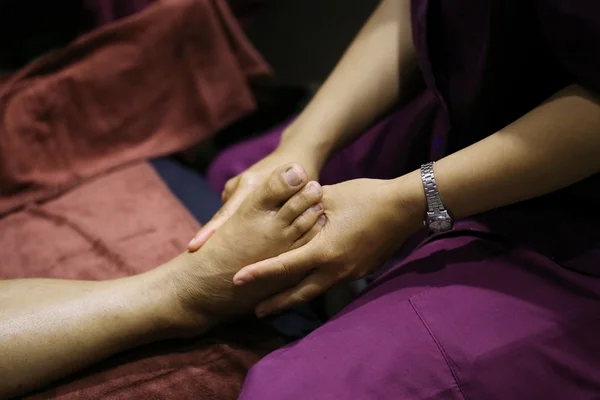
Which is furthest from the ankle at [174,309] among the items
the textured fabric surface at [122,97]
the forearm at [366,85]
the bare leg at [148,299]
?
the textured fabric surface at [122,97]

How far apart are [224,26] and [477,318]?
893 millimetres

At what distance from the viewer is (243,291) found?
2.47ft

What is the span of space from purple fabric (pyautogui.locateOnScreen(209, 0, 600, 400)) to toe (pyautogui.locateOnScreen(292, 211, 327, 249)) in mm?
108

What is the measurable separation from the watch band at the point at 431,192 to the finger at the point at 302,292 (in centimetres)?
17

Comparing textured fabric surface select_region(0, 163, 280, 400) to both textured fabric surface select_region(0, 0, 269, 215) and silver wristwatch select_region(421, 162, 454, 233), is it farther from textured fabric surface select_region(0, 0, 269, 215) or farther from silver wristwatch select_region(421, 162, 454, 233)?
silver wristwatch select_region(421, 162, 454, 233)

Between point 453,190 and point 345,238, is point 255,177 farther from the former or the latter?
point 453,190

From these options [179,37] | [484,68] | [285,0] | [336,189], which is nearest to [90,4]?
[179,37]

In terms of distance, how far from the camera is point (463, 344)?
623 millimetres

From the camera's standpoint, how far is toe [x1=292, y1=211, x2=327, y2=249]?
2.45 ft

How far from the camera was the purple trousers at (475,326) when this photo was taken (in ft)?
2.00

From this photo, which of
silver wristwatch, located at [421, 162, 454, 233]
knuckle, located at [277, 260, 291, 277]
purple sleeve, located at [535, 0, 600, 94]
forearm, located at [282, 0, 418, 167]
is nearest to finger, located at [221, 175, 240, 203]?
forearm, located at [282, 0, 418, 167]

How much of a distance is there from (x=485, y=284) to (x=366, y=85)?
38 centimetres

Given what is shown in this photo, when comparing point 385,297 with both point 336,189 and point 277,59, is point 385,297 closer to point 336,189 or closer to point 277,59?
point 336,189

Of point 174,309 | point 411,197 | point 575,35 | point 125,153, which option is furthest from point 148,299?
point 575,35
